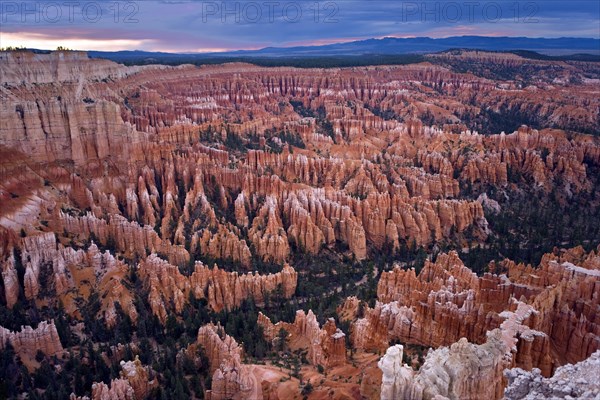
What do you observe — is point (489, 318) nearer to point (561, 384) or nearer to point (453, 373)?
point (453, 373)

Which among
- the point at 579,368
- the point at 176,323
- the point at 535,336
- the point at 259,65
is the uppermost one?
the point at 259,65

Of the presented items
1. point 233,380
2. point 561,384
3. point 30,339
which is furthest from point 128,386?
point 561,384

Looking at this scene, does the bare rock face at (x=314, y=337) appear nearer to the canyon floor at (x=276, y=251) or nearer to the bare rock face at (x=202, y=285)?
the canyon floor at (x=276, y=251)

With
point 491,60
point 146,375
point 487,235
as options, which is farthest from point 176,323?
point 491,60

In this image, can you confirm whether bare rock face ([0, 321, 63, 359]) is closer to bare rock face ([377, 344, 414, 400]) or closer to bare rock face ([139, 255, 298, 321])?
bare rock face ([139, 255, 298, 321])

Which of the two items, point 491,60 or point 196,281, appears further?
point 491,60

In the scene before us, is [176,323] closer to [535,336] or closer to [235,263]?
[235,263]
